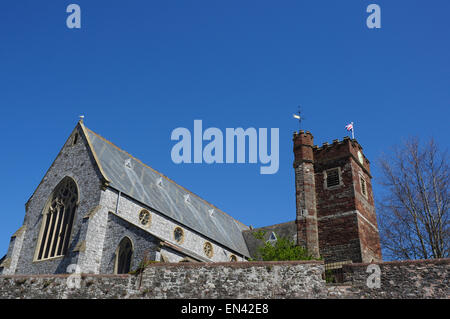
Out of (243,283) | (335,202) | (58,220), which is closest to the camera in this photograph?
(243,283)

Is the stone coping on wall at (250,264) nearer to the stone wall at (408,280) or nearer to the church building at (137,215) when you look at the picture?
the stone wall at (408,280)

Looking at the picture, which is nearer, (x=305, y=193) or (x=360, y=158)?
(x=305, y=193)

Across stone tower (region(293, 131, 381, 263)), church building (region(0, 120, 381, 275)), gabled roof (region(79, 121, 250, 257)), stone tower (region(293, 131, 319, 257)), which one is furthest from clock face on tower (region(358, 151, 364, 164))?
gabled roof (region(79, 121, 250, 257))

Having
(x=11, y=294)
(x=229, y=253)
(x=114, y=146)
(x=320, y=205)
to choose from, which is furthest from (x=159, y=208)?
(x=11, y=294)

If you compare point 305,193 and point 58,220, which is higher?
point 305,193

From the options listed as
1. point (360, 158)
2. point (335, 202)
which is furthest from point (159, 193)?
point (360, 158)

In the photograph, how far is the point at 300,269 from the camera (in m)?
15.6

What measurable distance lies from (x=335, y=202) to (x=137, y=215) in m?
14.0

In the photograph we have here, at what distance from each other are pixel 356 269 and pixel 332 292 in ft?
3.82

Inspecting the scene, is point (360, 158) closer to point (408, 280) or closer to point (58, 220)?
point (408, 280)

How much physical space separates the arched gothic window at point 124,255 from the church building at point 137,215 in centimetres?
6

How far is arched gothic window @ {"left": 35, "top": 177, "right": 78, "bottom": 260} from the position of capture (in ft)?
90.8

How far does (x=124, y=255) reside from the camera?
85.1 ft
